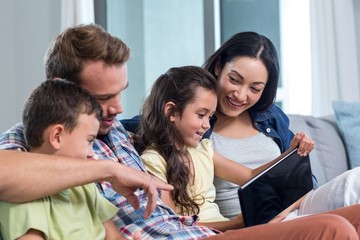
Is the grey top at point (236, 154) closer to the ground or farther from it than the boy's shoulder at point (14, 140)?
closer to the ground

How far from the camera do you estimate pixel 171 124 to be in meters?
1.96

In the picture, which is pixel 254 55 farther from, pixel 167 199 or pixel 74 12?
pixel 74 12

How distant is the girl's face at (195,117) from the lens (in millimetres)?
1944

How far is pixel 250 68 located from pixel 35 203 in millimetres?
993

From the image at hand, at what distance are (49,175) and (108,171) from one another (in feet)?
0.42

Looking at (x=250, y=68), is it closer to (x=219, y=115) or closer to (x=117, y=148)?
(x=219, y=115)

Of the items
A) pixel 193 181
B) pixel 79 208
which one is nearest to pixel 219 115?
pixel 193 181

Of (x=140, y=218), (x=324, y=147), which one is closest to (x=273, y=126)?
(x=324, y=147)

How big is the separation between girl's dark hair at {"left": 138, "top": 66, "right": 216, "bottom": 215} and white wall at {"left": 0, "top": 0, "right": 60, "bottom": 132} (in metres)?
2.26

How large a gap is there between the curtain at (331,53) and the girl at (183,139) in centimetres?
147

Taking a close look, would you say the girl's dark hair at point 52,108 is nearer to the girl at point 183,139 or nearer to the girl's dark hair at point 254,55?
the girl at point 183,139

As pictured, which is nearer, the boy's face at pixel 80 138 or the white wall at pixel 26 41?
the boy's face at pixel 80 138

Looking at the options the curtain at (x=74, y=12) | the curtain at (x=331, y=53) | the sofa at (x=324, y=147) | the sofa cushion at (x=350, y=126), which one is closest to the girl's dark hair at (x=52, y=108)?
the sofa at (x=324, y=147)

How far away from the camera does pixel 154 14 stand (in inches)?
176
